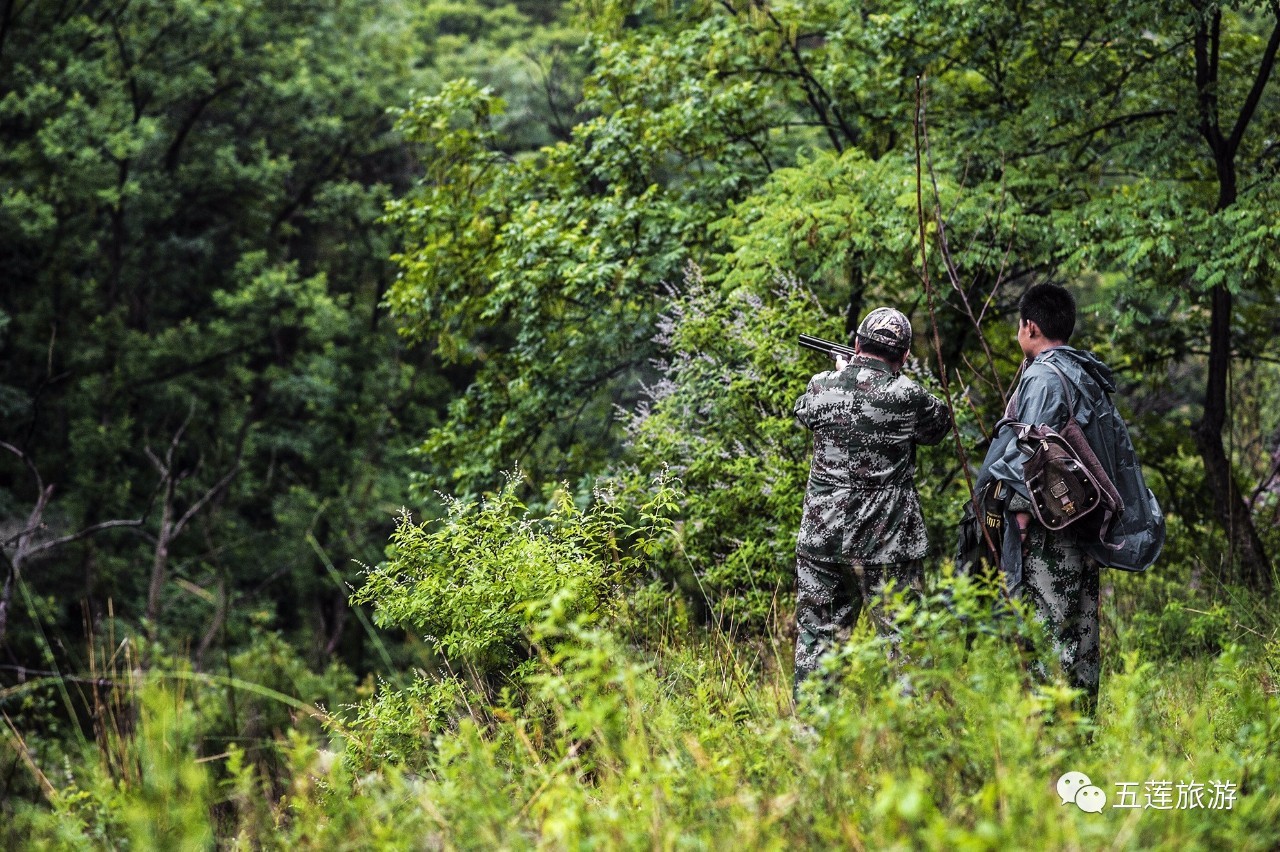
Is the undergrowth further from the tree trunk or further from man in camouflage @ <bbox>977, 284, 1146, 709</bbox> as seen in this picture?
the tree trunk

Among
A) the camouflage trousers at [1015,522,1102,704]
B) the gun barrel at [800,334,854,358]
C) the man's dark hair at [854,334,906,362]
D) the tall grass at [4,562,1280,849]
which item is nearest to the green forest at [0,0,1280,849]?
the tall grass at [4,562,1280,849]

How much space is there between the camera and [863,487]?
4273 millimetres

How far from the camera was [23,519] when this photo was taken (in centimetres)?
1572

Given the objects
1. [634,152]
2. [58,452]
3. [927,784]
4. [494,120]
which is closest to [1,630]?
[634,152]

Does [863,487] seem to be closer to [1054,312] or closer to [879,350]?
[879,350]

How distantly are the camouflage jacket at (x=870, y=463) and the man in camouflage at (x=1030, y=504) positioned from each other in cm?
34

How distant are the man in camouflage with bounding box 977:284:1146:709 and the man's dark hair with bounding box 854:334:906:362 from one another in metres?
0.51

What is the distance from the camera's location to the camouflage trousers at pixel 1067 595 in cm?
391

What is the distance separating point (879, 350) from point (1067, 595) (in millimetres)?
1187

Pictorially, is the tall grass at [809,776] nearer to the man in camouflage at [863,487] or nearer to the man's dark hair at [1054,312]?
the man in camouflage at [863,487]

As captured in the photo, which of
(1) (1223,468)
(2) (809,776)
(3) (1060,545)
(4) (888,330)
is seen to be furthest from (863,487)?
(1) (1223,468)

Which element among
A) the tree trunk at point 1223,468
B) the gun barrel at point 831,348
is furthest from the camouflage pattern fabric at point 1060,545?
the tree trunk at point 1223,468

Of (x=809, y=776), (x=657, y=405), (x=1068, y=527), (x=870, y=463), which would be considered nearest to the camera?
(x=809, y=776)

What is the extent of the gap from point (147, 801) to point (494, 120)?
19.5 metres
